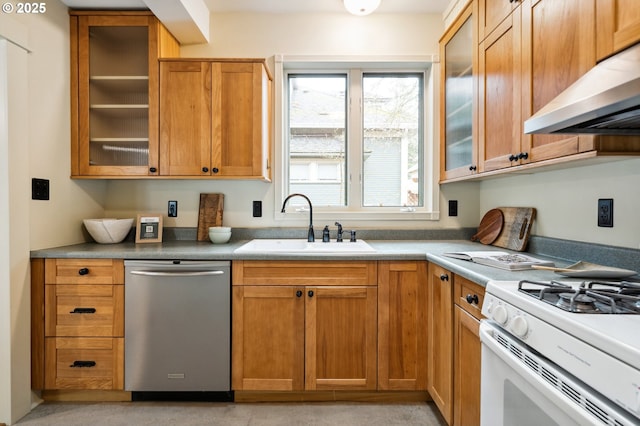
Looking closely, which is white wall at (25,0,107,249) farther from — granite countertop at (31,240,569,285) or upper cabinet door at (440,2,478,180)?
upper cabinet door at (440,2,478,180)

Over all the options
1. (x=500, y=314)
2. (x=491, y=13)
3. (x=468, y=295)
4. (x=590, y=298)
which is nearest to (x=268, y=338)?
(x=468, y=295)

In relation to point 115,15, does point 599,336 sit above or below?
below

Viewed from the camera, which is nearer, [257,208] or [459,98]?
[459,98]

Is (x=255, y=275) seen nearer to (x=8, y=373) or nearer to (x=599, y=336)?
(x=8, y=373)

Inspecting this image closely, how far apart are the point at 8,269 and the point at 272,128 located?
5.67ft

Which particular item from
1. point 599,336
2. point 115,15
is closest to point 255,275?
point 599,336

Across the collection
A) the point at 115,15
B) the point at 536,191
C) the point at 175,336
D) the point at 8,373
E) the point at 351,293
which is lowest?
the point at 8,373

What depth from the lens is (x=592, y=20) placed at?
1.16 meters

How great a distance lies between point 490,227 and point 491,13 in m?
1.25

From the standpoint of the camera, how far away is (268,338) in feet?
6.48

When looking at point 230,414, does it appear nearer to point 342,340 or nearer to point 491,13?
point 342,340

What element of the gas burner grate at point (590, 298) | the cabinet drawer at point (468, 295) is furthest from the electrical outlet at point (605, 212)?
the cabinet drawer at point (468, 295)

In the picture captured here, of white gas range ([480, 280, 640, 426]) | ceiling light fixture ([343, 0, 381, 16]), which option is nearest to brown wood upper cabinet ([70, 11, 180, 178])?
ceiling light fixture ([343, 0, 381, 16])

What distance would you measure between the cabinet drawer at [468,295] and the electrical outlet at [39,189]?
2.29 metres
